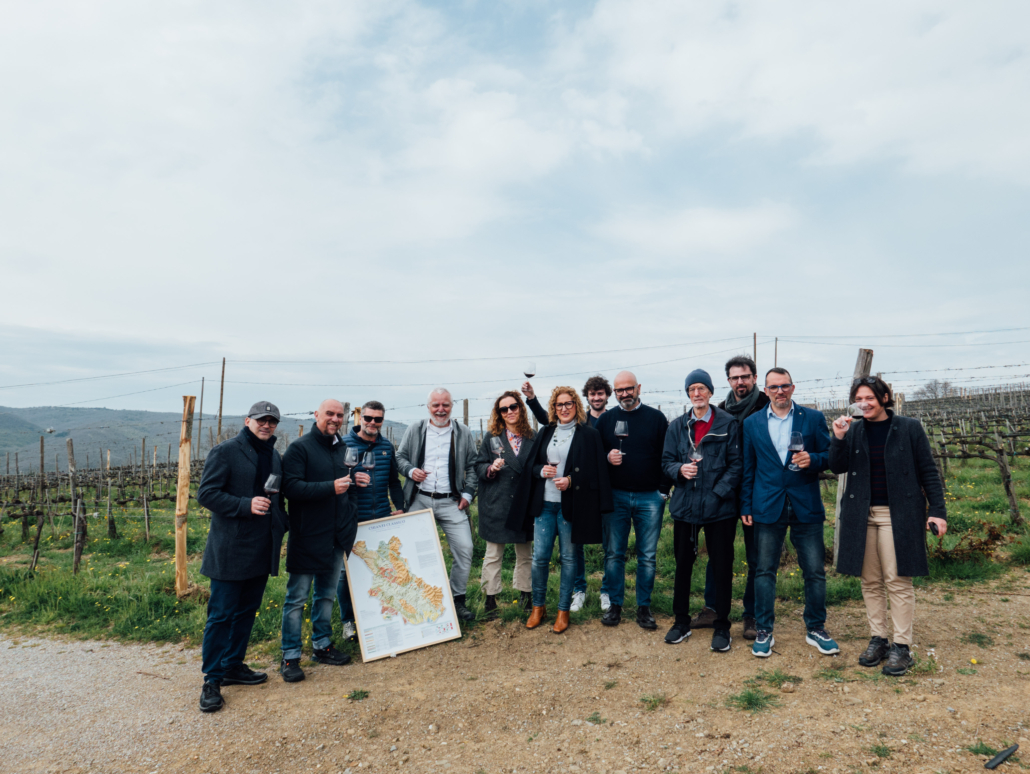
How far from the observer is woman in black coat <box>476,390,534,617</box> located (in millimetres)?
5148

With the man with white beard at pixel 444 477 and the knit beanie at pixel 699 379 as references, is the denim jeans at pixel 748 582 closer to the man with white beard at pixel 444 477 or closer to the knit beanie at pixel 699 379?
the knit beanie at pixel 699 379

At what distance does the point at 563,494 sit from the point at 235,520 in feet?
8.27

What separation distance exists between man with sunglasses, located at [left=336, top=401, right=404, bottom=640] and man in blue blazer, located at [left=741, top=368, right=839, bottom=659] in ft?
9.98

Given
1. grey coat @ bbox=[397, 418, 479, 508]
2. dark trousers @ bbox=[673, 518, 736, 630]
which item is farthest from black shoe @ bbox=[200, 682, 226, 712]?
dark trousers @ bbox=[673, 518, 736, 630]

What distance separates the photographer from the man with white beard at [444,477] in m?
5.20

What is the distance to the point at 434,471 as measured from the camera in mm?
5203

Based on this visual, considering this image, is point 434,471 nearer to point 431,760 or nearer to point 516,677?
point 516,677

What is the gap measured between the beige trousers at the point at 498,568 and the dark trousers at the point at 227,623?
6.80 ft

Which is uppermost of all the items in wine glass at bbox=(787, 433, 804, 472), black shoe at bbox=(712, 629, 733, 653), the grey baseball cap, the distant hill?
the grey baseball cap

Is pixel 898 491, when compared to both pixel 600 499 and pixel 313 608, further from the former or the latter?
pixel 313 608

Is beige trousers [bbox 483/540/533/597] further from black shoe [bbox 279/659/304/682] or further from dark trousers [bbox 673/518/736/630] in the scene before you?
black shoe [bbox 279/659/304/682]

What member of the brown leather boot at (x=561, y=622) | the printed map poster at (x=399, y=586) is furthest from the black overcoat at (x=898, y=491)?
the printed map poster at (x=399, y=586)

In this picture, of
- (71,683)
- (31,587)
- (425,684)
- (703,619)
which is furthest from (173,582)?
(703,619)

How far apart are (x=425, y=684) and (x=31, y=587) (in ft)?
18.5
